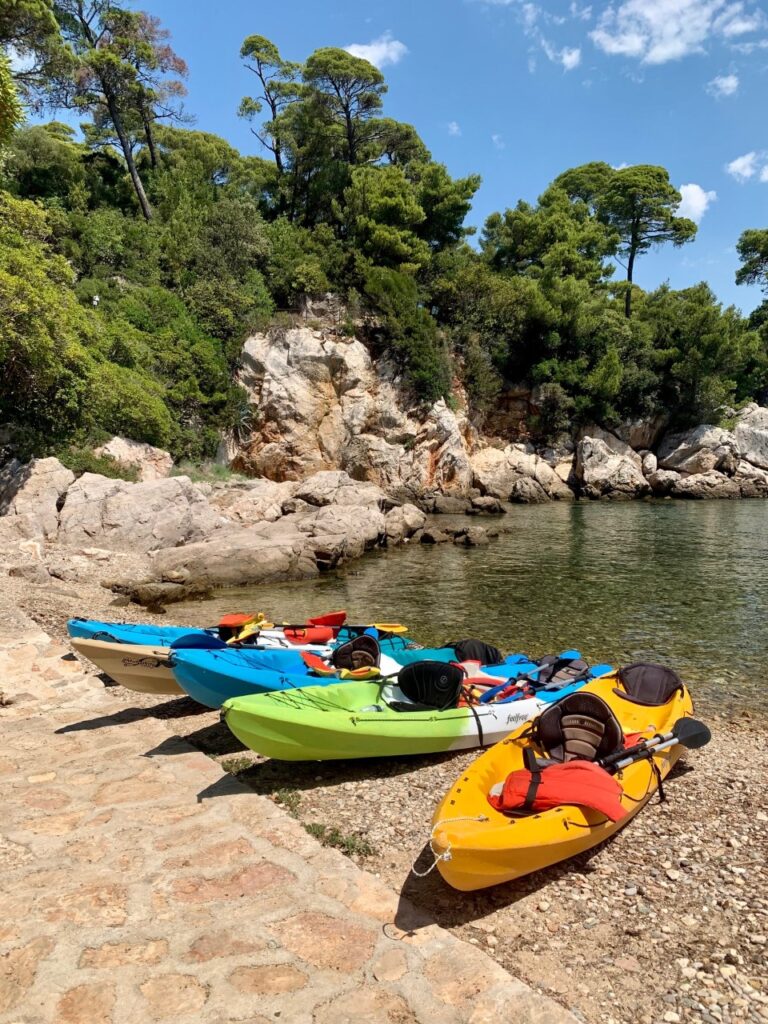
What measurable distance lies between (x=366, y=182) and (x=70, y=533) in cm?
2946

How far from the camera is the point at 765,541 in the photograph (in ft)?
70.1

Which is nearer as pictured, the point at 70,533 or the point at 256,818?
the point at 256,818

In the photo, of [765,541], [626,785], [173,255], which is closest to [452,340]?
[173,255]

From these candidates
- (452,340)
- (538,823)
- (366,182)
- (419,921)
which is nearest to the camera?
(419,921)

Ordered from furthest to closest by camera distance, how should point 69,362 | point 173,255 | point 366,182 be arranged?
point 366,182, point 173,255, point 69,362

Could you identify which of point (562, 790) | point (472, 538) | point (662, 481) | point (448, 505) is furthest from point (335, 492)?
point (662, 481)

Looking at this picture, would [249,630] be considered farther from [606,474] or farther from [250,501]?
[606,474]

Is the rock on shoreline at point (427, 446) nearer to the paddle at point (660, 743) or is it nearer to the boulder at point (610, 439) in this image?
the boulder at point (610, 439)

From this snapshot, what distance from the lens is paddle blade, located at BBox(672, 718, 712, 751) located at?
5.80 metres

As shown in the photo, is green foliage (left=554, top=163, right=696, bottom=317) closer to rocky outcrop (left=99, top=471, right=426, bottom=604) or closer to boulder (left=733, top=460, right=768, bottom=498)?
boulder (left=733, top=460, right=768, bottom=498)

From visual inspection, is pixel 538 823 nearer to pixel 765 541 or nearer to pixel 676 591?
pixel 676 591

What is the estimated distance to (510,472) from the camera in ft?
127

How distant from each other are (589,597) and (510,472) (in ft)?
81.5

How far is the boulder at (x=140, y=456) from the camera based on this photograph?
21688mm
